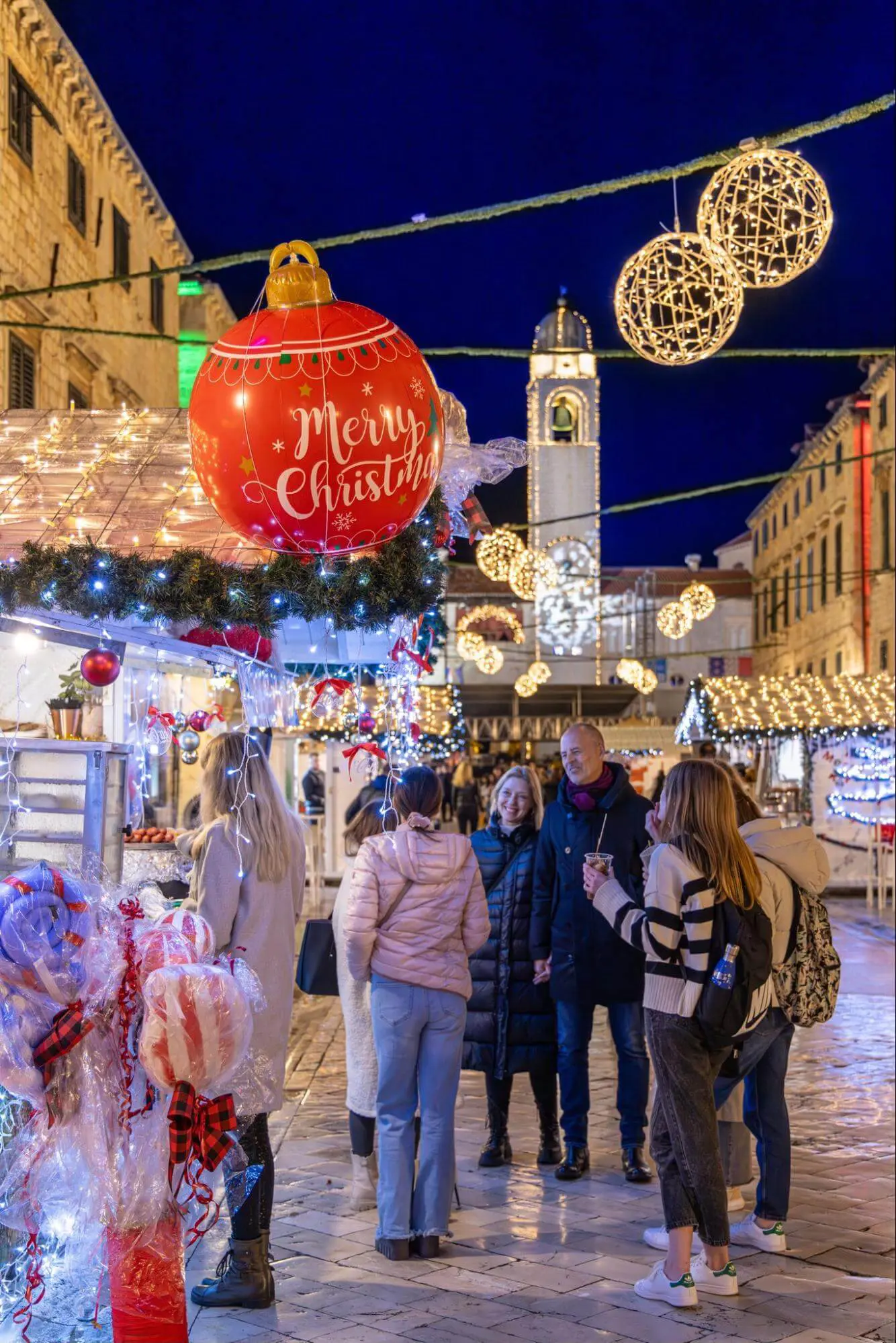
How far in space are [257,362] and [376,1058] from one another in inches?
124

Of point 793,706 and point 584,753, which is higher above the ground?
point 793,706

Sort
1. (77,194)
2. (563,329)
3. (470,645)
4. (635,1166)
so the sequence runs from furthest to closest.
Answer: (563,329) → (470,645) → (77,194) → (635,1166)

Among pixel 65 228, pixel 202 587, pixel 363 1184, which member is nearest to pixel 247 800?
pixel 202 587

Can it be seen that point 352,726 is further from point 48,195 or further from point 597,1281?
point 597,1281

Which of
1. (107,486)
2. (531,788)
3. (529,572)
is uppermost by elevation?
(529,572)

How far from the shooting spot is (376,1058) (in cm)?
629

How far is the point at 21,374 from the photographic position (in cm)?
1517

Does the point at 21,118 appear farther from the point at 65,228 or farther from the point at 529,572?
the point at 529,572

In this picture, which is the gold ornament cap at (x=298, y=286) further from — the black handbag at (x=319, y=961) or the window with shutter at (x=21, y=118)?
the window with shutter at (x=21, y=118)

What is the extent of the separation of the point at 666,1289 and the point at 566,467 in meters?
47.9

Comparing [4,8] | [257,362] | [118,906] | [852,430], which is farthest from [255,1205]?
[852,430]

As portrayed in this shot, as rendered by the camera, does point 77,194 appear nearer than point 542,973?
No

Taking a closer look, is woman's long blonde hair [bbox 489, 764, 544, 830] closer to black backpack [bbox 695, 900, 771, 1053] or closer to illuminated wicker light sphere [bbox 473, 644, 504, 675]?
black backpack [bbox 695, 900, 771, 1053]

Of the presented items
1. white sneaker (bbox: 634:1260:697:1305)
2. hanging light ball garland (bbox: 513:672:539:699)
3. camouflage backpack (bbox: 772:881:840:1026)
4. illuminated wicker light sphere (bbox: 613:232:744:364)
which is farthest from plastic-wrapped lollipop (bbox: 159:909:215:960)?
hanging light ball garland (bbox: 513:672:539:699)
